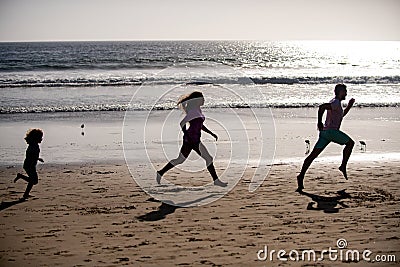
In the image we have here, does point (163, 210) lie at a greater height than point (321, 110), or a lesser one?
lesser

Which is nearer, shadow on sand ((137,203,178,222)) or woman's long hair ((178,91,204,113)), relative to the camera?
shadow on sand ((137,203,178,222))

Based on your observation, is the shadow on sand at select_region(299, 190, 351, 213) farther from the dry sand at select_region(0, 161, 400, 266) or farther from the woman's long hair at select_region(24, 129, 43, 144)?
the woman's long hair at select_region(24, 129, 43, 144)

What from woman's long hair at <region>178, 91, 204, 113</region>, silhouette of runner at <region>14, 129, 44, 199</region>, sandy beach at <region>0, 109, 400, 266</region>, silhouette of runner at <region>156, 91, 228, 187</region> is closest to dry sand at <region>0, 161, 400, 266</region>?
sandy beach at <region>0, 109, 400, 266</region>

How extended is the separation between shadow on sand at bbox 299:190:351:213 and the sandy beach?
0.04ft

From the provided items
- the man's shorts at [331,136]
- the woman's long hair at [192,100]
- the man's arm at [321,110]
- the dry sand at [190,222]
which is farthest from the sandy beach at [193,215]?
the woman's long hair at [192,100]

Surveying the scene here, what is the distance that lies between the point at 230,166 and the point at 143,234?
15.1 feet

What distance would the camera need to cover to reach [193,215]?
709cm

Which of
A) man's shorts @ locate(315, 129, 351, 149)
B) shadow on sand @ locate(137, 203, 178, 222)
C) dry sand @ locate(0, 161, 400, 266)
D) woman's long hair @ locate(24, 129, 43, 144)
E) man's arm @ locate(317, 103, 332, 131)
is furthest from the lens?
woman's long hair @ locate(24, 129, 43, 144)

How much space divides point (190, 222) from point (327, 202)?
6.96ft

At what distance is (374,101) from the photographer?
24.1 metres

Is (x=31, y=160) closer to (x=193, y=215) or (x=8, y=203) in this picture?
(x=8, y=203)

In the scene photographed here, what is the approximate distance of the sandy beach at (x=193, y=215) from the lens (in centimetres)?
564

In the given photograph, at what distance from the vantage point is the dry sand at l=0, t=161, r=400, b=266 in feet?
18.3

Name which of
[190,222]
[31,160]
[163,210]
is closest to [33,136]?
[31,160]
